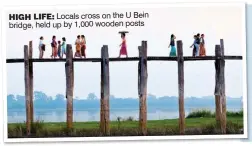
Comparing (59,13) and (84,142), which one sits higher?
(59,13)

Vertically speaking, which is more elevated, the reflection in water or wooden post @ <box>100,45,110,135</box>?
wooden post @ <box>100,45,110,135</box>

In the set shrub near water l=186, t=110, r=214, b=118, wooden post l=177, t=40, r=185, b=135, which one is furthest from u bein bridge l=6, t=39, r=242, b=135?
shrub near water l=186, t=110, r=214, b=118

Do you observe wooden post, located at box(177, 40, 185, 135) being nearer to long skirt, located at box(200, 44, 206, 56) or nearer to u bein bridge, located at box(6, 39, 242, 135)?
u bein bridge, located at box(6, 39, 242, 135)

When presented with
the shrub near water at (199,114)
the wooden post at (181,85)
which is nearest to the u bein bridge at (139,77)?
the wooden post at (181,85)

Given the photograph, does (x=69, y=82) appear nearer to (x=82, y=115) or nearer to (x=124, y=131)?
(x=82, y=115)

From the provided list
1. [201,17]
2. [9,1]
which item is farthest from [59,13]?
[201,17]

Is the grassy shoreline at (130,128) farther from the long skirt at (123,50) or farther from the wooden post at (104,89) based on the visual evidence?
the long skirt at (123,50)

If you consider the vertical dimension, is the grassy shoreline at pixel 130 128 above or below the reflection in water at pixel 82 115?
below

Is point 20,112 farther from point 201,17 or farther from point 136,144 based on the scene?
point 201,17
